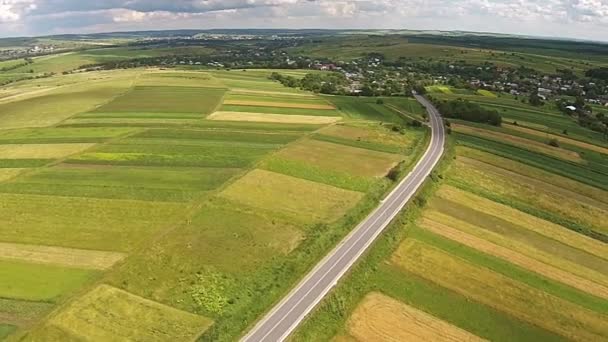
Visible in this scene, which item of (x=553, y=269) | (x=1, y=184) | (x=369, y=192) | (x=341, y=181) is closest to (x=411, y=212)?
(x=369, y=192)

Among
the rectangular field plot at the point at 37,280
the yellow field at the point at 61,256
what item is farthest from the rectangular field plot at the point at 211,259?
the rectangular field plot at the point at 37,280

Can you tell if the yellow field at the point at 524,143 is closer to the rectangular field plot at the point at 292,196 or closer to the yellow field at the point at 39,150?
the rectangular field plot at the point at 292,196

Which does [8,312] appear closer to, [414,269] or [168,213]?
[168,213]

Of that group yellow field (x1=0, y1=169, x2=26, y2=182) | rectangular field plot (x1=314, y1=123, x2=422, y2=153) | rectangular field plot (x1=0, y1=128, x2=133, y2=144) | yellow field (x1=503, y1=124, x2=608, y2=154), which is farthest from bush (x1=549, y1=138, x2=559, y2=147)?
yellow field (x1=0, y1=169, x2=26, y2=182)

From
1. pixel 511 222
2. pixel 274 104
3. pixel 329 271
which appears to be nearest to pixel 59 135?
pixel 274 104

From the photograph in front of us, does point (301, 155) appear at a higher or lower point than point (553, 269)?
higher

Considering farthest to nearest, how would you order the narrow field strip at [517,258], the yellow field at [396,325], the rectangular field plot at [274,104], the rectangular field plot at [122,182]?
the rectangular field plot at [274,104]
the rectangular field plot at [122,182]
the narrow field strip at [517,258]
the yellow field at [396,325]
